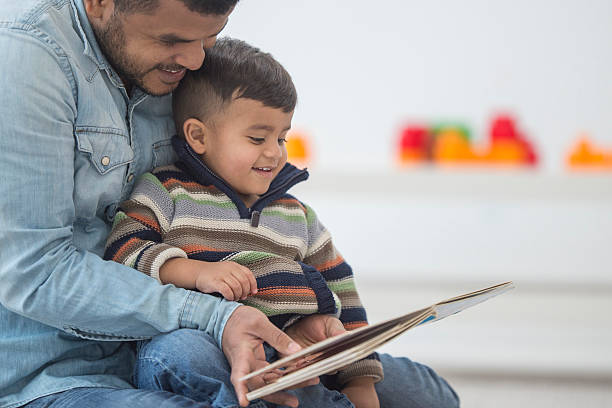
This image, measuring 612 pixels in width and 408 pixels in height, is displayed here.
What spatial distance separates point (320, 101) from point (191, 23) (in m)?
2.37

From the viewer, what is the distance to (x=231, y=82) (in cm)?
Result: 125

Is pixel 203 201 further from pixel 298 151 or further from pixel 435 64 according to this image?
pixel 435 64

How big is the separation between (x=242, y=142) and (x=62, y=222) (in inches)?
13.6

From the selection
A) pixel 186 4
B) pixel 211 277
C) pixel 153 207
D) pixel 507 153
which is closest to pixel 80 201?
pixel 153 207

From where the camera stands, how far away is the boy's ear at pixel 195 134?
1.27m

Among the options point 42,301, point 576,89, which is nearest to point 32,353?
point 42,301

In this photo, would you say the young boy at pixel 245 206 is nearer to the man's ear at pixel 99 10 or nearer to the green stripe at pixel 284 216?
the green stripe at pixel 284 216

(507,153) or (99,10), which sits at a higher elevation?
(99,10)

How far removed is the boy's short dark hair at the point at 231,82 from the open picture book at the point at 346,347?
450 mm

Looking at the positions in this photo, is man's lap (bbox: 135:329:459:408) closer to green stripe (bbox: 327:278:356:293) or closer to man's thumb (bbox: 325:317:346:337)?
man's thumb (bbox: 325:317:346:337)

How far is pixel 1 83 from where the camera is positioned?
981 mm

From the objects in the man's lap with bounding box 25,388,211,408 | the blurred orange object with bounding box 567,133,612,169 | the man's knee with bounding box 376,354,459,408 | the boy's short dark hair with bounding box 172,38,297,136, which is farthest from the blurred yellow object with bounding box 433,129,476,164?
the man's lap with bounding box 25,388,211,408

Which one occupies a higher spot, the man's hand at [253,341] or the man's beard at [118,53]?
the man's beard at [118,53]

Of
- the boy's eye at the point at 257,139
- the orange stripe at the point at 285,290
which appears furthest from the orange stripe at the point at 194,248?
the boy's eye at the point at 257,139
